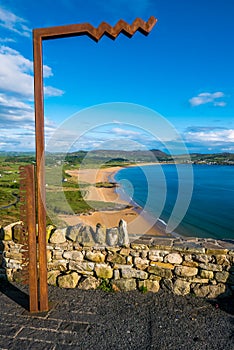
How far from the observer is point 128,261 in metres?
4.73

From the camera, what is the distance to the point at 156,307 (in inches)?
166

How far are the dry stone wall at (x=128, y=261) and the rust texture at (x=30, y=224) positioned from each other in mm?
857

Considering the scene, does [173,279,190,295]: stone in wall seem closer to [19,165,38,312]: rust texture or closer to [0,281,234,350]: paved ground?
[0,281,234,350]: paved ground

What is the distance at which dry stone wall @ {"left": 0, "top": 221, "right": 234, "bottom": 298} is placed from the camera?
14.8 feet

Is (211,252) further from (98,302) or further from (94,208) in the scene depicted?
(94,208)

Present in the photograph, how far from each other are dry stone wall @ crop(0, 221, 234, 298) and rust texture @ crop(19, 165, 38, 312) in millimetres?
857

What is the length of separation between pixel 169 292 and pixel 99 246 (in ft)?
4.84

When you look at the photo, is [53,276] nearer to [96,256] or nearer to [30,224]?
[96,256]

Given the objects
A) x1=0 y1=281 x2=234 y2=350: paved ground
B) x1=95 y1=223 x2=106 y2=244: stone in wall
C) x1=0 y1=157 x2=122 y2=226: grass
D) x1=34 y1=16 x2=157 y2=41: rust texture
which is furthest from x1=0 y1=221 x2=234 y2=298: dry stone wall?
x1=0 y1=157 x2=122 y2=226: grass

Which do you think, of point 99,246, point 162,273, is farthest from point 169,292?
point 99,246

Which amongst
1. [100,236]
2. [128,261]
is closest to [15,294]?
[100,236]

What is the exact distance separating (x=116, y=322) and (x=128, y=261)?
1.12 meters

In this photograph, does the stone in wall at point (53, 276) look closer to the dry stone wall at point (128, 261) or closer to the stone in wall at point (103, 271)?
the dry stone wall at point (128, 261)

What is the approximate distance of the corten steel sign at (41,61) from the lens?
12.2ft
